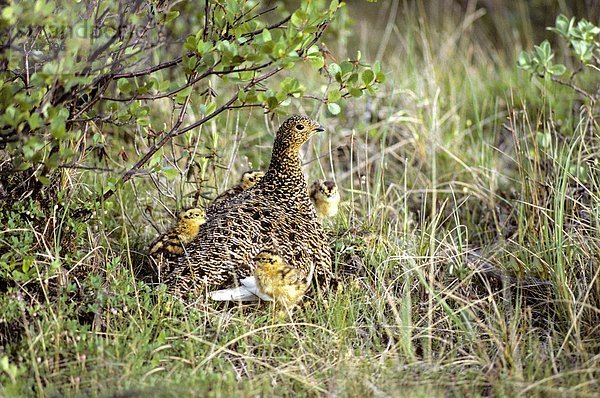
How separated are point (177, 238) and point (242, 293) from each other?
61cm

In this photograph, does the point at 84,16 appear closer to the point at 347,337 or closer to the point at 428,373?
the point at 347,337

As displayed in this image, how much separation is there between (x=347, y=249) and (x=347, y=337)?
0.79 metres

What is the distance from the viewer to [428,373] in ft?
11.8

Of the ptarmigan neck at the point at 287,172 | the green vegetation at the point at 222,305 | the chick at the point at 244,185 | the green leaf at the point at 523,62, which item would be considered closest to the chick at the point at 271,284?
the green vegetation at the point at 222,305

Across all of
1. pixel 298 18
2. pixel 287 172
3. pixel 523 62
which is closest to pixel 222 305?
pixel 287 172

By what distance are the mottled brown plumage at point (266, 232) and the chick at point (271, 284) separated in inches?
2.9

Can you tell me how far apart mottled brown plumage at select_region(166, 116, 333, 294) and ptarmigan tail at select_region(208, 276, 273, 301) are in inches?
1.8

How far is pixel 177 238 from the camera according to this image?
4402mm

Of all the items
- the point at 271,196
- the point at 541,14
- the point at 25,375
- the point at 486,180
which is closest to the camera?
the point at 25,375

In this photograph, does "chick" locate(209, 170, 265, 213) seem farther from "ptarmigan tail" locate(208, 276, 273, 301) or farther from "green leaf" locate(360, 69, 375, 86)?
"green leaf" locate(360, 69, 375, 86)

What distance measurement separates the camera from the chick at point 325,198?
4.94m

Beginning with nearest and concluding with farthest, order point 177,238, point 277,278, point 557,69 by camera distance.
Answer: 1. point 277,278
2. point 177,238
3. point 557,69

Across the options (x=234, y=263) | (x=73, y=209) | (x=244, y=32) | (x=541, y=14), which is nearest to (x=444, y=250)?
(x=234, y=263)

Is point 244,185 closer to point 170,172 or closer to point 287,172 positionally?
point 287,172
